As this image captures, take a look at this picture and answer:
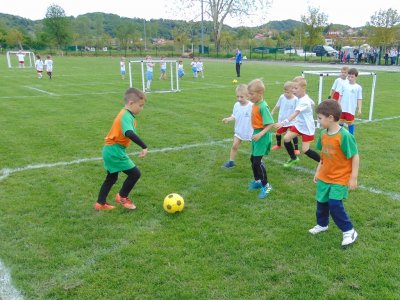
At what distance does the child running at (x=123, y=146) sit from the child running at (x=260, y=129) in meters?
1.62

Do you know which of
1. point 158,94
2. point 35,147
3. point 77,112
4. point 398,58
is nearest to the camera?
point 35,147

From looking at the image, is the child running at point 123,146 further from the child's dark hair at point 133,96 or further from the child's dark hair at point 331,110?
the child's dark hair at point 331,110

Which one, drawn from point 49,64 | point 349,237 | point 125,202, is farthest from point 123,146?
point 49,64

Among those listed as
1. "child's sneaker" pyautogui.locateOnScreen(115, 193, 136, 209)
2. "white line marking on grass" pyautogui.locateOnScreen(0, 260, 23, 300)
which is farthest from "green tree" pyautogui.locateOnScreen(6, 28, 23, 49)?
"white line marking on grass" pyautogui.locateOnScreen(0, 260, 23, 300)

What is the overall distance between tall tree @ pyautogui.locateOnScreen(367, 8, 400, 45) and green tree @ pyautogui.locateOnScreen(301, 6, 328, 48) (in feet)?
32.7

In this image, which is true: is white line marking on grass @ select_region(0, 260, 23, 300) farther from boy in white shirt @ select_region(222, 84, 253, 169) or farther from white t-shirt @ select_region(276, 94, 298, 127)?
white t-shirt @ select_region(276, 94, 298, 127)

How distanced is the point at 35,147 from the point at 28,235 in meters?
4.20

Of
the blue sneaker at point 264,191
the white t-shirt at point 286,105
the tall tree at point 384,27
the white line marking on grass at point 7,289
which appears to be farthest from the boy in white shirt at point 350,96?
the tall tree at point 384,27

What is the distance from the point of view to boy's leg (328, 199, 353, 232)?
4.22m

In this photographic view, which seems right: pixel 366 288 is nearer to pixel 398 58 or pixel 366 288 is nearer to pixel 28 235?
pixel 28 235

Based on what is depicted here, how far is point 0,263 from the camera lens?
399 cm

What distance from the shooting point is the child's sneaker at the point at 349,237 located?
4.28 m

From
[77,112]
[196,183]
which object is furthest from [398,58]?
[196,183]

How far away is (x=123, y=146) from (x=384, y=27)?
43.3 m
